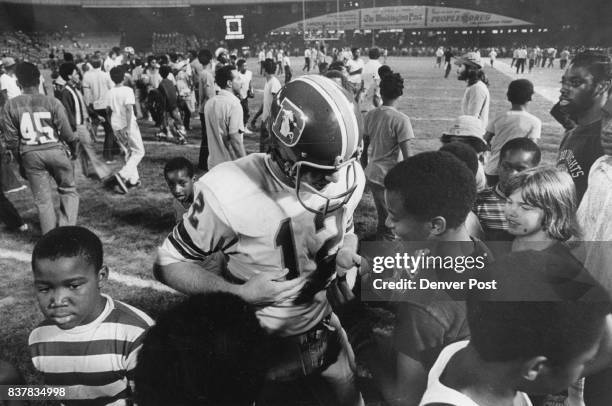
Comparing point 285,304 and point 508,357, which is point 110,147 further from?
point 508,357

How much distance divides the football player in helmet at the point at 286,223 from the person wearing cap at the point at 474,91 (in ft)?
12.3

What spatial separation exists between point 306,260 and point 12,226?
4.05m

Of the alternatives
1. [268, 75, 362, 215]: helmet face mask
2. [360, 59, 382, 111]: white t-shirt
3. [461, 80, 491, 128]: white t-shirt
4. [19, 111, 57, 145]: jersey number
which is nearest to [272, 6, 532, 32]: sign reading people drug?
[461, 80, 491, 128]: white t-shirt

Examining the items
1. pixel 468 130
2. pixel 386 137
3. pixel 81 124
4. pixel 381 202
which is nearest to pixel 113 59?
pixel 81 124

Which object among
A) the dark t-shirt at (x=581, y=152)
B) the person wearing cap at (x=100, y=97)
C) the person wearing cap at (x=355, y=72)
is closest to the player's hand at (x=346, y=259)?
the dark t-shirt at (x=581, y=152)

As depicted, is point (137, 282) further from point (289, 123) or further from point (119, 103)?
point (119, 103)

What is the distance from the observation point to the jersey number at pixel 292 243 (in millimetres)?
1325

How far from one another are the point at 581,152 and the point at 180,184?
2.35 m

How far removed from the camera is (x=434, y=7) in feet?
17.3

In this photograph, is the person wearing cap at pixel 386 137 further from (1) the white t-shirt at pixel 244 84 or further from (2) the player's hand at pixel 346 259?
(1) the white t-shirt at pixel 244 84

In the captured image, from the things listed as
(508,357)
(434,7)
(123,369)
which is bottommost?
(123,369)

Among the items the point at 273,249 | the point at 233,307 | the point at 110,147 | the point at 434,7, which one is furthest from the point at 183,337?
the point at 110,147

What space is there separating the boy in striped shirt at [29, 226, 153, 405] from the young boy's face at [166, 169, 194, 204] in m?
1.50

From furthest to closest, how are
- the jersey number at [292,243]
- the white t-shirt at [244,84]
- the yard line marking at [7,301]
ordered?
1. the white t-shirt at [244,84]
2. the yard line marking at [7,301]
3. the jersey number at [292,243]
